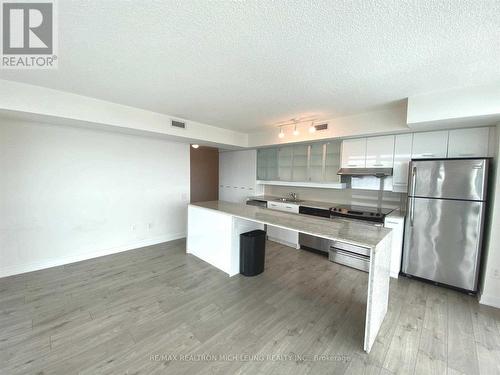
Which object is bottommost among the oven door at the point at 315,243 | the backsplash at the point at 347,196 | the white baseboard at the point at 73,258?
the white baseboard at the point at 73,258

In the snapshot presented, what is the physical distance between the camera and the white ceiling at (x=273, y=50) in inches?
49.4

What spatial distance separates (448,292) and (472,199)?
1243mm

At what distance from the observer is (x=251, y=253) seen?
9.87ft

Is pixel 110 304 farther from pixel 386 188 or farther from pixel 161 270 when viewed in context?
pixel 386 188

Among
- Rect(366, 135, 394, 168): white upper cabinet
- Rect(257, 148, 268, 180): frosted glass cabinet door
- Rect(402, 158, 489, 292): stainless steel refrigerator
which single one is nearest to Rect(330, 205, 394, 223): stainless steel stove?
Rect(402, 158, 489, 292): stainless steel refrigerator

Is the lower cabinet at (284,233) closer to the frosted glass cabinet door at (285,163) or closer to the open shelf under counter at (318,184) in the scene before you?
the open shelf under counter at (318,184)

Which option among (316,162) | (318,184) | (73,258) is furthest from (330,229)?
(73,258)

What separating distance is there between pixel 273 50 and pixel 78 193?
3.69 m

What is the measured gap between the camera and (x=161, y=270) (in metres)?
3.19

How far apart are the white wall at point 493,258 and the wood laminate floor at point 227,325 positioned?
183mm

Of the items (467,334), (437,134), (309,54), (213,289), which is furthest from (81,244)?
(437,134)

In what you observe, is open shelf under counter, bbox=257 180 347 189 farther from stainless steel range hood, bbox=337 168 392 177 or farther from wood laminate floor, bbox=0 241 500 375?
wood laminate floor, bbox=0 241 500 375

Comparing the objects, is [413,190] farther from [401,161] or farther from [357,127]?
[357,127]

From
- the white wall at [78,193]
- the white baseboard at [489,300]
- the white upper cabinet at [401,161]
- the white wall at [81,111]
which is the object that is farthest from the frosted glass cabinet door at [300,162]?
the white baseboard at [489,300]
